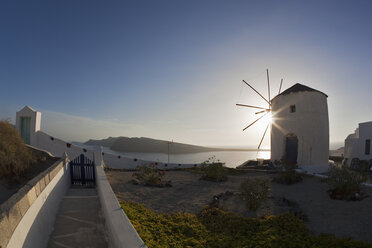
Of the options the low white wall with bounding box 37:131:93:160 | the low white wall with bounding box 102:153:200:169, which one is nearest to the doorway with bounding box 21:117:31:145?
the low white wall with bounding box 37:131:93:160

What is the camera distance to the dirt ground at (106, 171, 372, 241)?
16.0 feet

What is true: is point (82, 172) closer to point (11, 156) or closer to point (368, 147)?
point (11, 156)

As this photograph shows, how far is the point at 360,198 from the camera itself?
Answer: 6.61 meters

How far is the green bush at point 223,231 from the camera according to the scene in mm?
3719

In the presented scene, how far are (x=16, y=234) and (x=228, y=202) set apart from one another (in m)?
5.71

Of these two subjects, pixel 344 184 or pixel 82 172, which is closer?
pixel 344 184

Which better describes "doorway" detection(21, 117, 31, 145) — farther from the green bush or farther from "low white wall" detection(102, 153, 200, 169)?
the green bush

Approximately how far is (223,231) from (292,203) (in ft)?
11.7

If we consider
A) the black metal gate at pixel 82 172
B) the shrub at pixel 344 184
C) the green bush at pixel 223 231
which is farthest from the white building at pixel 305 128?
the black metal gate at pixel 82 172

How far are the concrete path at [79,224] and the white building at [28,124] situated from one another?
824cm

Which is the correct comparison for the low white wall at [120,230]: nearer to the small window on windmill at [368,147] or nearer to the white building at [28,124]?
the white building at [28,124]

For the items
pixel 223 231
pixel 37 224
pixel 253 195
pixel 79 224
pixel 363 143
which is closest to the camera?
pixel 37 224

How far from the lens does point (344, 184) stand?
7.17m

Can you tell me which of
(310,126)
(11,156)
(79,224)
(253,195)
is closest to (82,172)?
(11,156)
